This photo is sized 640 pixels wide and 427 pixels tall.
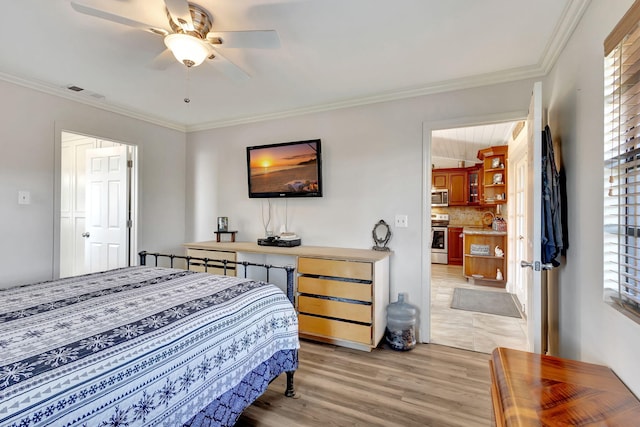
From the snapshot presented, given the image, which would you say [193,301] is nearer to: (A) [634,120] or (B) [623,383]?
(B) [623,383]

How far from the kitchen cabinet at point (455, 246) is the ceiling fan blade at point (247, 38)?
6.50 m

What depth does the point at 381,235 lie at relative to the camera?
123 inches

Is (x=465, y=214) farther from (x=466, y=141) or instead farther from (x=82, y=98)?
(x=82, y=98)

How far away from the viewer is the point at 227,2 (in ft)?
5.65

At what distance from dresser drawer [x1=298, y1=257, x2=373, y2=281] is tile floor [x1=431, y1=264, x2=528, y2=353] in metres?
1.05

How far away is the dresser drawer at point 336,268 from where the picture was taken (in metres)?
2.67

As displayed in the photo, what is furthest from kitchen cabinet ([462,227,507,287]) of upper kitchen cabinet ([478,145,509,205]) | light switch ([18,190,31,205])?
light switch ([18,190,31,205])

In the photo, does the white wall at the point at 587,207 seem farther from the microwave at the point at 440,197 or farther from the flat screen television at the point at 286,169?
the microwave at the point at 440,197

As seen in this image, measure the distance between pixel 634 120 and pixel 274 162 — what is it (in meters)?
3.01

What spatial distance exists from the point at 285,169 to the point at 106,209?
2286 millimetres

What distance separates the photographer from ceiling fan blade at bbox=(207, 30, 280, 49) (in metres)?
1.67

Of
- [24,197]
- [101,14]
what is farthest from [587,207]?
[24,197]

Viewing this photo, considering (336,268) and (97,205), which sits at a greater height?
(97,205)

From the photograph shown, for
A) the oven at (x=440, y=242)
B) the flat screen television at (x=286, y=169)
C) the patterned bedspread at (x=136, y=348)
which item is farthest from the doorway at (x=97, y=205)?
the oven at (x=440, y=242)
